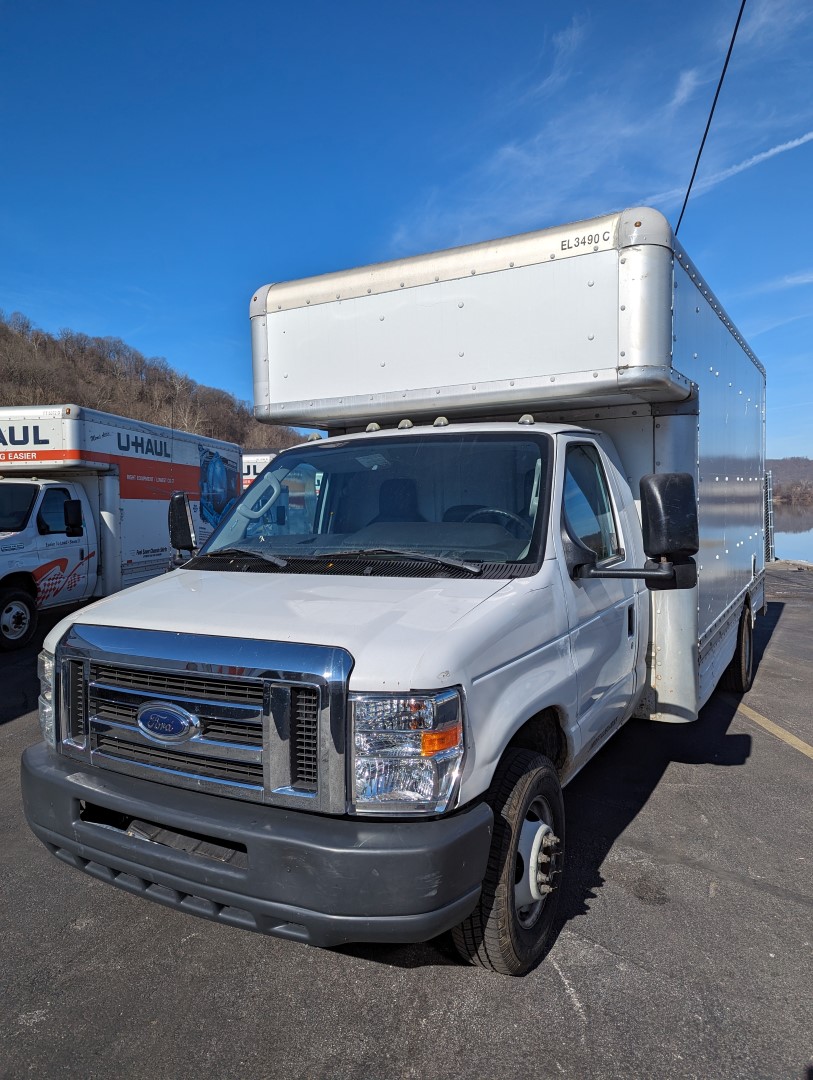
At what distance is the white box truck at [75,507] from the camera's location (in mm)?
9641

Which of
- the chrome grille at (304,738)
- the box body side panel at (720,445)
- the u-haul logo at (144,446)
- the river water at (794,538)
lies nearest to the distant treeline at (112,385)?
the river water at (794,538)

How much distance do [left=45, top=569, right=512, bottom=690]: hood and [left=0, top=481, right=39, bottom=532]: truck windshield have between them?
7432mm

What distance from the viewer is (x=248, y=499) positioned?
161 inches

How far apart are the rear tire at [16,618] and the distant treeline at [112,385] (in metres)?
48.3

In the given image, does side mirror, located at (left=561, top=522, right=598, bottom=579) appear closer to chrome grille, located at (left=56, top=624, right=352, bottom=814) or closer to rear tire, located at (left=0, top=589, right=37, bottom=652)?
chrome grille, located at (left=56, top=624, right=352, bottom=814)

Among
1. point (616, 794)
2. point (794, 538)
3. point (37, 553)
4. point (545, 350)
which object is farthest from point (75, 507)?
point (794, 538)

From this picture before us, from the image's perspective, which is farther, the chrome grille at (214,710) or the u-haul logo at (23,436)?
the u-haul logo at (23,436)

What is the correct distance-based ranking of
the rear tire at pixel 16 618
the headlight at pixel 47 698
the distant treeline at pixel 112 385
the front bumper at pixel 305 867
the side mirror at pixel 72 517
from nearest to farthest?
the front bumper at pixel 305 867, the headlight at pixel 47 698, the rear tire at pixel 16 618, the side mirror at pixel 72 517, the distant treeline at pixel 112 385

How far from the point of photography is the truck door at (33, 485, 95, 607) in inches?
392

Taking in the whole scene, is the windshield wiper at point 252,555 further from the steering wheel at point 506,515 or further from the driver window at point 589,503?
the driver window at point 589,503

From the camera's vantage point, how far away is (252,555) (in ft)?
11.5

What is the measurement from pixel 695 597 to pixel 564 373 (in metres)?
1.59

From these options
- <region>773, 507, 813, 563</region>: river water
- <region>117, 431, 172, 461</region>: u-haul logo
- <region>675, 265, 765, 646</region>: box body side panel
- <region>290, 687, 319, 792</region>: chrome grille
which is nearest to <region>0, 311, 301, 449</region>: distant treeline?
<region>773, 507, 813, 563</region>: river water

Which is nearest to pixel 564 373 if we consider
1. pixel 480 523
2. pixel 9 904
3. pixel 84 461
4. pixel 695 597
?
pixel 480 523
